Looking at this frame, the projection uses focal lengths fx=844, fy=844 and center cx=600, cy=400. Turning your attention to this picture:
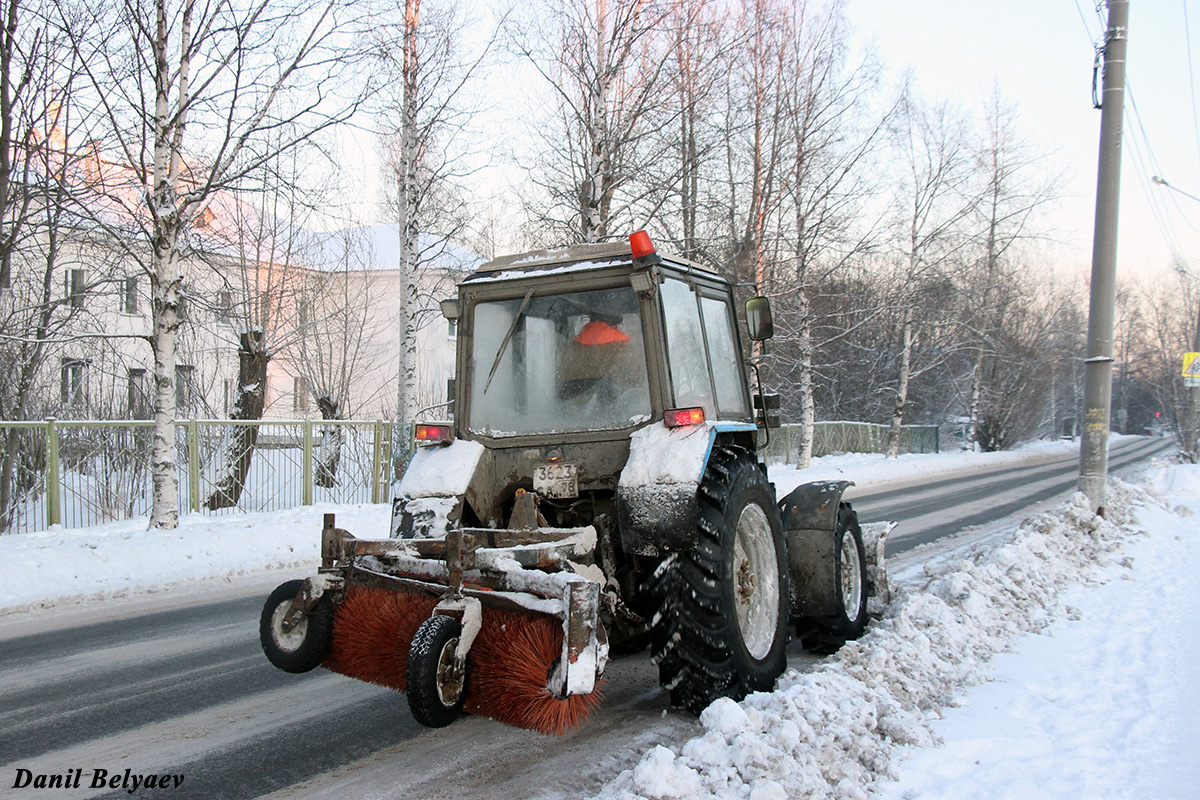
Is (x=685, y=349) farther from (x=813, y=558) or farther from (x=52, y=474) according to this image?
(x=52, y=474)

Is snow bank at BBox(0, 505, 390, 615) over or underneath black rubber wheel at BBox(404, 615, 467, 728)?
underneath

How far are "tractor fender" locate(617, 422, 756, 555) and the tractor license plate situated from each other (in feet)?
1.27

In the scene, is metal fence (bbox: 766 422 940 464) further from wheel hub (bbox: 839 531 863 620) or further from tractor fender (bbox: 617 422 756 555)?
tractor fender (bbox: 617 422 756 555)

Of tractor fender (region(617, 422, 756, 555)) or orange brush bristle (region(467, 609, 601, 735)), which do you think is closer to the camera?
orange brush bristle (region(467, 609, 601, 735))

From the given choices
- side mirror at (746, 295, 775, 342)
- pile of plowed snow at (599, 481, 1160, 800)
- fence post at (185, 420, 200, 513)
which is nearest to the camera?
pile of plowed snow at (599, 481, 1160, 800)

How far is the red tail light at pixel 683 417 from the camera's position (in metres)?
4.15

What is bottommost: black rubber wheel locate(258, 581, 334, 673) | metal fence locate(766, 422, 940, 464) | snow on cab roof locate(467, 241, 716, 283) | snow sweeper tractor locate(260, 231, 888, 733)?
metal fence locate(766, 422, 940, 464)

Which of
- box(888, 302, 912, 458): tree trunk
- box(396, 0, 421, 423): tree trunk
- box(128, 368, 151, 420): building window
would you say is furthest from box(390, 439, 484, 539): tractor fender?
box(888, 302, 912, 458): tree trunk

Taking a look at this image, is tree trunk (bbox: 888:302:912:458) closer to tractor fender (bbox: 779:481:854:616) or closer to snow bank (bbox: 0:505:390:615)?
snow bank (bbox: 0:505:390:615)

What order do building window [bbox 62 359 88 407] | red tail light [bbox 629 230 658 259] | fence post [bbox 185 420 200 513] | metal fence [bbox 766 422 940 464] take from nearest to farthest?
red tail light [bbox 629 230 658 259] < fence post [bbox 185 420 200 513] < building window [bbox 62 359 88 407] < metal fence [bbox 766 422 940 464]

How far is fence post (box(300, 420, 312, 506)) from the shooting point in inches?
510

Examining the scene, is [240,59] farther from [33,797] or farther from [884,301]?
[884,301]

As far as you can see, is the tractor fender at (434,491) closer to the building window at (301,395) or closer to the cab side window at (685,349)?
the cab side window at (685,349)

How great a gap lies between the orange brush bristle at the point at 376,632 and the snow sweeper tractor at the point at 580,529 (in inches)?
0.4
